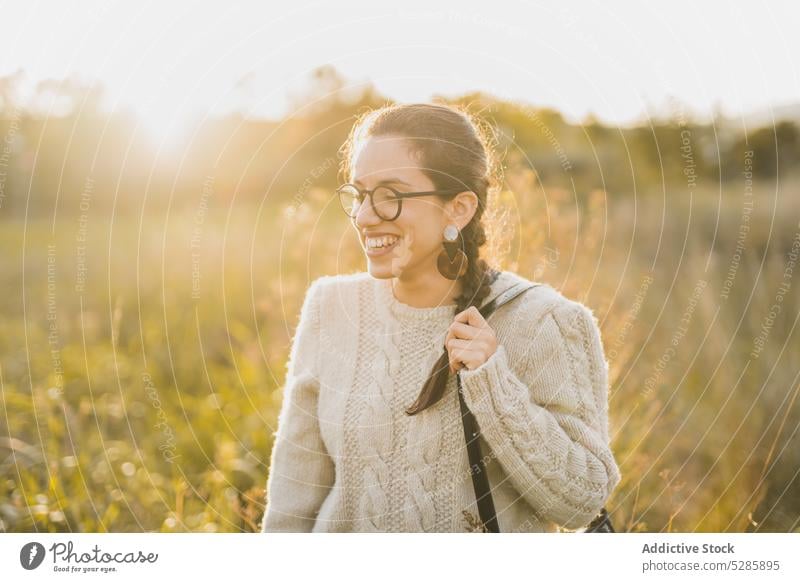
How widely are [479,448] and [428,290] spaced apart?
17.8 inches

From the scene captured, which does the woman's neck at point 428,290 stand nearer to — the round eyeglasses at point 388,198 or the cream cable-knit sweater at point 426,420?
the cream cable-knit sweater at point 426,420

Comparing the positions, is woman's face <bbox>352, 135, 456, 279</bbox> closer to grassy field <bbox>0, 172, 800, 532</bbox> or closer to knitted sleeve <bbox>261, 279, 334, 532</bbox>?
knitted sleeve <bbox>261, 279, 334, 532</bbox>

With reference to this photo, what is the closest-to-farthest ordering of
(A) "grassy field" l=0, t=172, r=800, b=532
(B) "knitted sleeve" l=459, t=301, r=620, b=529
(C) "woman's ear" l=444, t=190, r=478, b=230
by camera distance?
1. (B) "knitted sleeve" l=459, t=301, r=620, b=529
2. (C) "woman's ear" l=444, t=190, r=478, b=230
3. (A) "grassy field" l=0, t=172, r=800, b=532

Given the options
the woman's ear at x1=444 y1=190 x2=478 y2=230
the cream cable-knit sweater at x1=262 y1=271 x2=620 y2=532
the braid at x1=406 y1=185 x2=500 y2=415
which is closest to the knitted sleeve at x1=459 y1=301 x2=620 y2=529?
the cream cable-knit sweater at x1=262 y1=271 x2=620 y2=532

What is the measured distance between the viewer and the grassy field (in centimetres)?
295

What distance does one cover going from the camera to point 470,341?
197 centimetres

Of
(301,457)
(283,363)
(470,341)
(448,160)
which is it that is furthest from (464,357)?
(283,363)

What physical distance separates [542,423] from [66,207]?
4.59 meters

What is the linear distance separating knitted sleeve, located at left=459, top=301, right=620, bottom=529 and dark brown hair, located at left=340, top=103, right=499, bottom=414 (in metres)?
0.17

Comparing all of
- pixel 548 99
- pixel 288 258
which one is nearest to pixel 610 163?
pixel 288 258

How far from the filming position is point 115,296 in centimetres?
507

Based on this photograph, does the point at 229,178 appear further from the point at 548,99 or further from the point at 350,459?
the point at 350,459

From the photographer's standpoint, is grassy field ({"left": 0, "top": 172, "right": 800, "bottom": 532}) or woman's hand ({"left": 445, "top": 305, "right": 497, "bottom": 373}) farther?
grassy field ({"left": 0, "top": 172, "right": 800, "bottom": 532})
